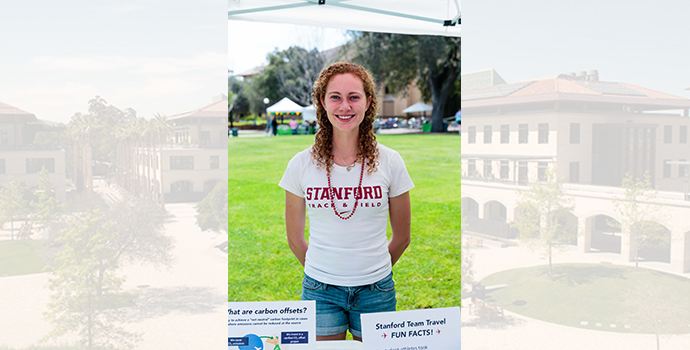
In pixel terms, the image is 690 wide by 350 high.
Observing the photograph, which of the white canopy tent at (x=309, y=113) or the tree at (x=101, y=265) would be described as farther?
the white canopy tent at (x=309, y=113)

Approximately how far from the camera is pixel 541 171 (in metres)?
1.43

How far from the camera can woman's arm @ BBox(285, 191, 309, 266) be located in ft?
5.30

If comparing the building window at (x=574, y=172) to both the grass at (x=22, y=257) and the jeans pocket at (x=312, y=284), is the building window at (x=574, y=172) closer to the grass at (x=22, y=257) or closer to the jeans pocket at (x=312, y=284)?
the jeans pocket at (x=312, y=284)

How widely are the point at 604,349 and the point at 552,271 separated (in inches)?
9.6

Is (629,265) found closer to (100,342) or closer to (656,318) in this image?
(656,318)

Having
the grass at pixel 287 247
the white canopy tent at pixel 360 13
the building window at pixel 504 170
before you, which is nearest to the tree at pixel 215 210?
the building window at pixel 504 170

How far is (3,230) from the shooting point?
3.91ft

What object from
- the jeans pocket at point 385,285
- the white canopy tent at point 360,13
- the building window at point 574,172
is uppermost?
the white canopy tent at point 360,13

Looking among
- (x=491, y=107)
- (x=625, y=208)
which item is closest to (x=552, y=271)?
(x=625, y=208)

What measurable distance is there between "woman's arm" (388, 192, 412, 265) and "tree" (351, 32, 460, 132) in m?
17.7

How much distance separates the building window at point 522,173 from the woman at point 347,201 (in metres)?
0.33

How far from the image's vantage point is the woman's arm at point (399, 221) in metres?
1.58

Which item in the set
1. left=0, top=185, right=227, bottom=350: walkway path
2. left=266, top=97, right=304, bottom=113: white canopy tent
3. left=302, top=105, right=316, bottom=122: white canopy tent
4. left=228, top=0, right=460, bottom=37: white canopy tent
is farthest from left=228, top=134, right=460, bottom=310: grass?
left=302, top=105, right=316, bottom=122: white canopy tent

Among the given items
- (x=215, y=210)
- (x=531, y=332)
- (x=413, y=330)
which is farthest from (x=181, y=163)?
(x=531, y=332)
